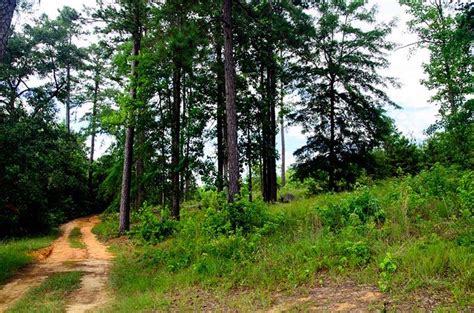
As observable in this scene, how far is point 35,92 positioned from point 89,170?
2329 centimetres

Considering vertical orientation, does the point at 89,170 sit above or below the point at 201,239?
above

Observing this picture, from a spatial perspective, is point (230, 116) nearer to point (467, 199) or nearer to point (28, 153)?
point (467, 199)

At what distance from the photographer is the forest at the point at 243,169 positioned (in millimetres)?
6223

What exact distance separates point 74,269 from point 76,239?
10380 millimetres

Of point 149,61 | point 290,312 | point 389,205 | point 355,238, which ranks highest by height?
point 149,61

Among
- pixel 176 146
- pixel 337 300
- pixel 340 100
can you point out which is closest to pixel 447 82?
pixel 340 100

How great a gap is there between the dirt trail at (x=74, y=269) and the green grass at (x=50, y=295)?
0.19m

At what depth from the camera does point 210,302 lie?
21.4 feet

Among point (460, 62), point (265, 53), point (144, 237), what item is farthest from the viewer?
point (460, 62)

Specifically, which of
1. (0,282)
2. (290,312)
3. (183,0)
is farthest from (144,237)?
(290,312)

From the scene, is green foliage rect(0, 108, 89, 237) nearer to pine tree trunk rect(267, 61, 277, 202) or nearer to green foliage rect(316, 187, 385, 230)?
pine tree trunk rect(267, 61, 277, 202)

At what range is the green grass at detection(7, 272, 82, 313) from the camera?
25.1 feet

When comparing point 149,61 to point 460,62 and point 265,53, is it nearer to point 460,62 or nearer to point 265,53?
point 265,53

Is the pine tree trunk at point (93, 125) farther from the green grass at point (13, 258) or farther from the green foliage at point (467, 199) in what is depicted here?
the green foliage at point (467, 199)
